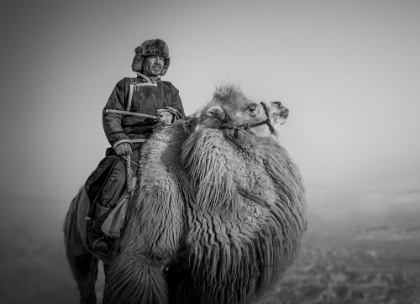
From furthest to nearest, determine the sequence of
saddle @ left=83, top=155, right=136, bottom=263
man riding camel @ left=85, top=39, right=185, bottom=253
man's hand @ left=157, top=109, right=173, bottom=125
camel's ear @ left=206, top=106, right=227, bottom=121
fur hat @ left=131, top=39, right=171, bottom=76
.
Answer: fur hat @ left=131, top=39, right=171, bottom=76 → man's hand @ left=157, top=109, right=173, bottom=125 → camel's ear @ left=206, top=106, right=227, bottom=121 → man riding camel @ left=85, top=39, right=185, bottom=253 → saddle @ left=83, top=155, right=136, bottom=263

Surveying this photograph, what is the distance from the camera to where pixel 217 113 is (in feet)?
14.1

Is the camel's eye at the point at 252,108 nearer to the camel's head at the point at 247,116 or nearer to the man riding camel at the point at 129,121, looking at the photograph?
the camel's head at the point at 247,116

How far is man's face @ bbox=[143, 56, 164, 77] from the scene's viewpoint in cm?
497

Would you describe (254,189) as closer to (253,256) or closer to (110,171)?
(253,256)

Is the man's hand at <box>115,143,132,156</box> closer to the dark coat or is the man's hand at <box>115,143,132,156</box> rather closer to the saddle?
the saddle

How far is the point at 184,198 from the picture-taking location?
4012mm

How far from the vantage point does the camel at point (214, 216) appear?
12.1ft

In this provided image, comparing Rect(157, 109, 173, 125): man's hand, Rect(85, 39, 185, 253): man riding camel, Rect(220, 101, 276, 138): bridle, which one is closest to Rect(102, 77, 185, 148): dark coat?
Rect(85, 39, 185, 253): man riding camel

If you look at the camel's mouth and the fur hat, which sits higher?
the fur hat

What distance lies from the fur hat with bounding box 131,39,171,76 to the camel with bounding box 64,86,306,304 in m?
1.21

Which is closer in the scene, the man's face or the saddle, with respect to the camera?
the saddle

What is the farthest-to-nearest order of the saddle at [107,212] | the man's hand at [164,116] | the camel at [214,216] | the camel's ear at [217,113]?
the man's hand at [164,116] → the camel's ear at [217,113] → the saddle at [107,212] → the camel at [214,216]

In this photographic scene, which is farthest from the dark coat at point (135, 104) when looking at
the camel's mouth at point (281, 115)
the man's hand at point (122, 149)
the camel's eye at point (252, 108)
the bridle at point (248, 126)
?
the camel's mouth at point (281, 115)

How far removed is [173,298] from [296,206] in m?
1.73
